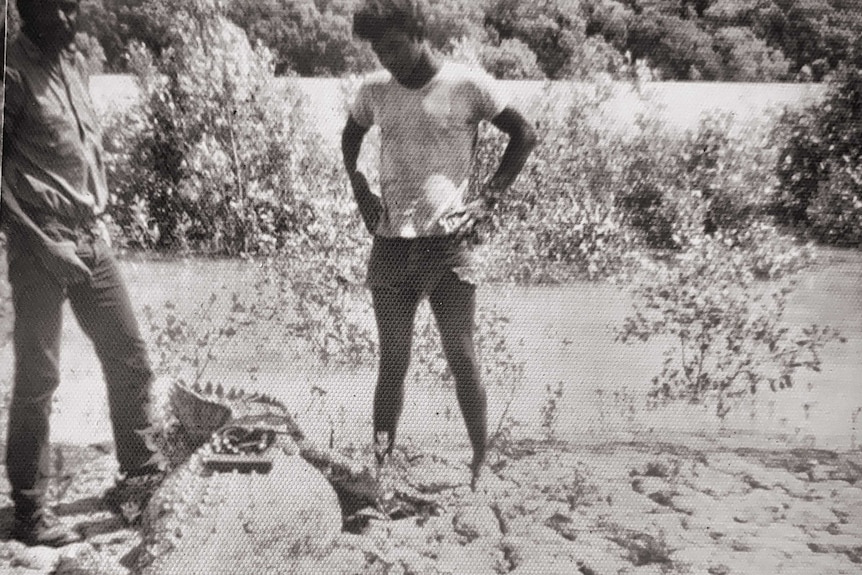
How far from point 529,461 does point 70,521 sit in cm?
135

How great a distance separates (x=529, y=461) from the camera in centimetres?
214

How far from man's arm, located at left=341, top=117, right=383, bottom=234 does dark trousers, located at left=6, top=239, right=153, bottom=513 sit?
0.73m

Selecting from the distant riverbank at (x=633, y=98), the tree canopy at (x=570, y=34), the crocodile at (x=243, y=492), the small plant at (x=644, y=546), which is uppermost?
the tree canopy at (x=570, y=34)

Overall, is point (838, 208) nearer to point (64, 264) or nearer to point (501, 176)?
point (501, 176)

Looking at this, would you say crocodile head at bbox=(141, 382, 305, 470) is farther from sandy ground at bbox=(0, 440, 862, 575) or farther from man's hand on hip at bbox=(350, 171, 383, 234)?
man's hand on hip at bbox=(350, 171, 383, 234)

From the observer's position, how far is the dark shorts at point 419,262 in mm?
2074

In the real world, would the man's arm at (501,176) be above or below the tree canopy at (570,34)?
below

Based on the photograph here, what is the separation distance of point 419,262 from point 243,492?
33.1 inches

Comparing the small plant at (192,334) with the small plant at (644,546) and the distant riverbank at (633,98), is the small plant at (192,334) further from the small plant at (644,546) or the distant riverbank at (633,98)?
the small plant at (644,546)

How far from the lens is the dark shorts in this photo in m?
2.07

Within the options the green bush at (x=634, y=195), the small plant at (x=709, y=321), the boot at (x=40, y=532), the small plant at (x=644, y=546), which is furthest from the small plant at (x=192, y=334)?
the small plant at (x=644, y=546)

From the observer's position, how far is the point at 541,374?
2.13 meters

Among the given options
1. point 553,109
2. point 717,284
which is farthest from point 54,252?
point 717,284

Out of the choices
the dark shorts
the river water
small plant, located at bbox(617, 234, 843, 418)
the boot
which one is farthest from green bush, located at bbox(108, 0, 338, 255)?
small plant, located at bbox(617, 234, 843, 418)
